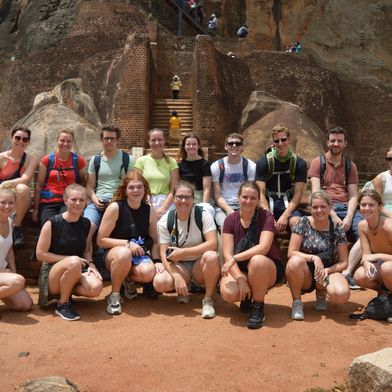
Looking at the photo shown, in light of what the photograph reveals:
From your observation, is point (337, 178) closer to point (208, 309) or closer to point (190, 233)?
point (190, 233)

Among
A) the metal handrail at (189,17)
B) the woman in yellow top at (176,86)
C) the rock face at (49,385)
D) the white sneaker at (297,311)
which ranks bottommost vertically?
the rock face at (49,385)

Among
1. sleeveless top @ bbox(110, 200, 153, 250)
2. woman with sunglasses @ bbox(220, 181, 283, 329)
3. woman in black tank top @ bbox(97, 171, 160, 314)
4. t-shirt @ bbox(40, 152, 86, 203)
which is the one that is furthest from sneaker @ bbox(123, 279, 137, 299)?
t-shirt @ bbox(40, 152, 86, 203)

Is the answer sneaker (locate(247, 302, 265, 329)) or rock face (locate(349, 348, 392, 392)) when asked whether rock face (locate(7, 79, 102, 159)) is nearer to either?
sneaker (locate(247, 302, 265, 329))

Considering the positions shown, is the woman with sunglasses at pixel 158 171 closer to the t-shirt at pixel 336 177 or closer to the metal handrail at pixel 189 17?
the t-shirt at pixel 336 177

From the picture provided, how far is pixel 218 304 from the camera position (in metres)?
5.52

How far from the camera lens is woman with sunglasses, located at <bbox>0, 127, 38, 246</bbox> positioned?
6.20 metres

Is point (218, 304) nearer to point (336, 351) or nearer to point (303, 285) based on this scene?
point (303, 285)

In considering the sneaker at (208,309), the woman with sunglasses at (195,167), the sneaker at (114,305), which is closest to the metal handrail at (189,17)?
the woman with sunglasses at (195,167)

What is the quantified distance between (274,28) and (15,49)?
15457 mm

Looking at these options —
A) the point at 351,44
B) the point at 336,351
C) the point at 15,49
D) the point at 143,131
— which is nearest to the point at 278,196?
the point at 336,351

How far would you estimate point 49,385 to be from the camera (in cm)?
334

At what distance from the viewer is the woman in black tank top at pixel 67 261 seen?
5.03 metres

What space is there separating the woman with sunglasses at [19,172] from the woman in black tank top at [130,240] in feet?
4.59

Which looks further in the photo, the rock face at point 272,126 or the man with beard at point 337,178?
the rock face at point 272,126
